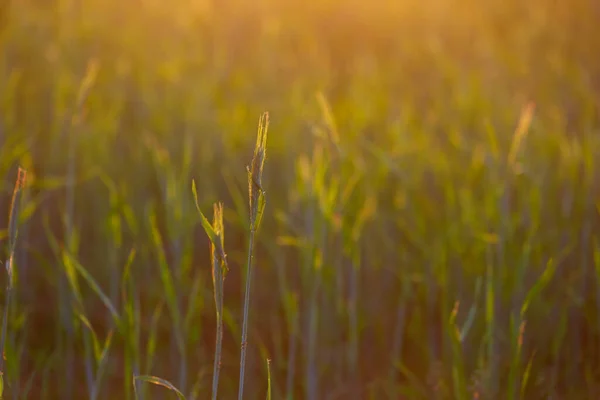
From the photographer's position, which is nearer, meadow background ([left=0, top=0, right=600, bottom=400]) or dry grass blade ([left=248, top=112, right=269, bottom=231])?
dry grass blade ([left=248, top=112, right=269, bottom=231])

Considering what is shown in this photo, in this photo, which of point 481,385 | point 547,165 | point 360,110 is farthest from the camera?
point 360,110

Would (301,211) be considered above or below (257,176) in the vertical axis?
below

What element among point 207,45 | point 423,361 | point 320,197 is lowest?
point 423,361

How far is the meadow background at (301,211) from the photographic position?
1.12 m

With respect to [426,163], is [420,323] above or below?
below

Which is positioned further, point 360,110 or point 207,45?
point 207,45

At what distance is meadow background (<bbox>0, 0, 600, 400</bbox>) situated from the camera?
1.12 m

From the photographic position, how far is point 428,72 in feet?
7.80

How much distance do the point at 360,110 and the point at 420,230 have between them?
1.56 feet

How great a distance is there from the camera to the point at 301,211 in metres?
1.40

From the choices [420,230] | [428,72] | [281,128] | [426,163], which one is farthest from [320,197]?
[428,72]

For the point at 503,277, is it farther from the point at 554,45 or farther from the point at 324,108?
the point at 554,45

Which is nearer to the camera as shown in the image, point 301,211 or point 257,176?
point 257,176

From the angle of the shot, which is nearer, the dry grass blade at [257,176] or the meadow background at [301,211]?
the dry grass blade at [257,176]
